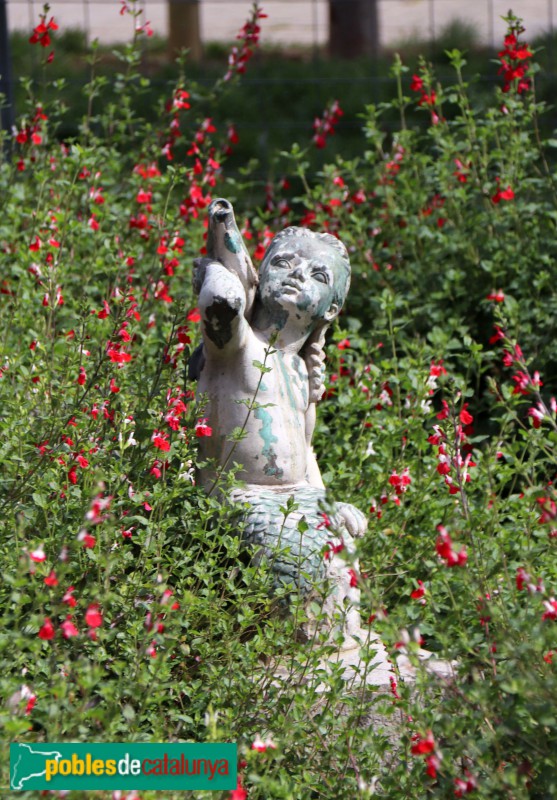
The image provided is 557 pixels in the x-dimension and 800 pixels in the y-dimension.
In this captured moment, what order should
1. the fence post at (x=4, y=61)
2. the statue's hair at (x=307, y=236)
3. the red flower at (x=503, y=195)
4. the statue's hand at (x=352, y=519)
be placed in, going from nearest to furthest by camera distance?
the statue's hand at (x=352, y=519) → the statue's hair at (x=307, y=236) → the red flower at (x=503, y=195) → the fence post at (x=4, y=61)

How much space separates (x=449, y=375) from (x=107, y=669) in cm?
187

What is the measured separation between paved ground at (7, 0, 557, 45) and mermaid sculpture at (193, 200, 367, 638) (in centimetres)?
981

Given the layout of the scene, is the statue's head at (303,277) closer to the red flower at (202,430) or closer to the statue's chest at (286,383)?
the statue's chest at (286,383)

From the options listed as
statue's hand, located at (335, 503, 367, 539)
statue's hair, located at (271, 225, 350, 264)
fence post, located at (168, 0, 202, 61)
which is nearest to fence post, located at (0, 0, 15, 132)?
statue's hair, located at (271, 225, 350, 264)

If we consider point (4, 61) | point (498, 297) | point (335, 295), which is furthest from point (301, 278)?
point (4, 61)

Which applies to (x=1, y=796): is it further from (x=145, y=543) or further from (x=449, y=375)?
(x=449, y=375)

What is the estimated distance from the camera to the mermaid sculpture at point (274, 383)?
10.4 ft

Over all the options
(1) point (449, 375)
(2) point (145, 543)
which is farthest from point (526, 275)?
(2) point (145, 543)

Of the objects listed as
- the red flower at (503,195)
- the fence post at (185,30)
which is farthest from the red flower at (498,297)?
the fence post at (185,30)

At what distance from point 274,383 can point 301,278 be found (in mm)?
289

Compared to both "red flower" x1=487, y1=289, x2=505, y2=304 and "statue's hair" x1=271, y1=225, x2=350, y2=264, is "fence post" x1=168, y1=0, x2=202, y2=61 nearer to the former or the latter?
"red flower" x1=487, y1=289, x2=505, y2=304

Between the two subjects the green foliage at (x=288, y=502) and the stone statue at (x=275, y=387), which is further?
Answer: the stone statue at (x=275, y=387)

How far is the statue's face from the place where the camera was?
11.1 feet

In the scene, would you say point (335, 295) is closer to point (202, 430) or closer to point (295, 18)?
point (202, 430)
